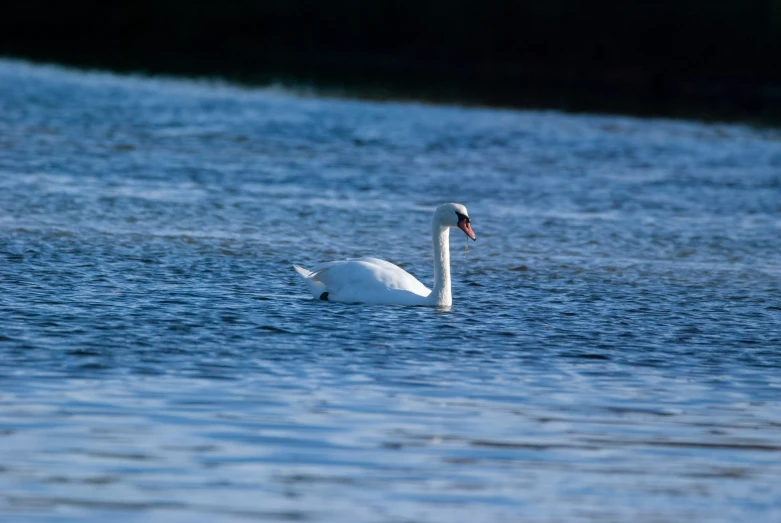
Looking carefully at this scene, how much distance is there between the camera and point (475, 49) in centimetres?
5459

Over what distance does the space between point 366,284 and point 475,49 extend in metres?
43.5

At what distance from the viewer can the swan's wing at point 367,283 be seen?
1205cm

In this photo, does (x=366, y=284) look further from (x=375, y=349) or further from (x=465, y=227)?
(x=375, y=349)

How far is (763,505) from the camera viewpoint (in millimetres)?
6844

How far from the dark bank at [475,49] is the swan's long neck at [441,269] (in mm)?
25036

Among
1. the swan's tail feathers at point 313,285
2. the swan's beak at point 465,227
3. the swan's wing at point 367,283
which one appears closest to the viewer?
the swan's wing at point 367,283

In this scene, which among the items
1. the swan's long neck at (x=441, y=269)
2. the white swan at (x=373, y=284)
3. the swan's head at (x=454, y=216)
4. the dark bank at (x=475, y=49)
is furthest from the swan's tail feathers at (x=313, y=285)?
the dark bank at (x=475, y=49)

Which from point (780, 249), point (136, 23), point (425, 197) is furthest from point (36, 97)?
point (136, 23)

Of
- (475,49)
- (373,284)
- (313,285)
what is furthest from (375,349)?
(475,49)

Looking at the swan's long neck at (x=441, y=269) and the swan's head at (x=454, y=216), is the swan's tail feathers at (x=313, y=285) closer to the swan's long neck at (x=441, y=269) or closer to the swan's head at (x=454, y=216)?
the swan's long neck at (x=441, y=269)

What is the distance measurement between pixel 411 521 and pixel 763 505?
1.75 meters

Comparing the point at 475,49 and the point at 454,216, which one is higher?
the point at 475,49

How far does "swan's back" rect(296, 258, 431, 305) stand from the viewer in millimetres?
12047

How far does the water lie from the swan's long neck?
173mm
